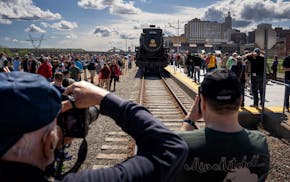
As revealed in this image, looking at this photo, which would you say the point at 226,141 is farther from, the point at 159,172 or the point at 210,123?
the point at 159,172

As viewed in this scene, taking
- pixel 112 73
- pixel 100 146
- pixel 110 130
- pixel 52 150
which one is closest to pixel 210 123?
pixel 52 150

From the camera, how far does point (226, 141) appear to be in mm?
2109

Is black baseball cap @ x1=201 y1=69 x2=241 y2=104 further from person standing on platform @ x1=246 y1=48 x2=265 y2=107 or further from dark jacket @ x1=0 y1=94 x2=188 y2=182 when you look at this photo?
person standing on platform @ x1=246 y1=48 x2=265 y2=107

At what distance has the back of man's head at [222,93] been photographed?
2.14 meters

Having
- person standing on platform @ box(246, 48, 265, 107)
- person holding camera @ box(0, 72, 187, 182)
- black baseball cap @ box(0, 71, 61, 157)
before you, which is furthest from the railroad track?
black baseball cap @ box(0, 71, 61, 157)

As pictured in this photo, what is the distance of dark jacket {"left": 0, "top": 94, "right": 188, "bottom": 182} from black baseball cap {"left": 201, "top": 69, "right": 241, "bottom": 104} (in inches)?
30.1

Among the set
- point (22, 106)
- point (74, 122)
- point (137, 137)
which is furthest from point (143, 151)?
point (22, 106)

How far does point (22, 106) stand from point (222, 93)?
50.6 inches

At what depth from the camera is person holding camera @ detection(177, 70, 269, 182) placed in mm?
2109

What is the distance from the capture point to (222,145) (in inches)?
82.8

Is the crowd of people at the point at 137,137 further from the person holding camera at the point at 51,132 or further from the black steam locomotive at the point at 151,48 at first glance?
the black steam locomotive at the point at 151,48

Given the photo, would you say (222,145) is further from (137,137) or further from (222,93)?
(137,137)

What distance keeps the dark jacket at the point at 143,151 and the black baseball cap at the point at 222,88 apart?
0.76 metres

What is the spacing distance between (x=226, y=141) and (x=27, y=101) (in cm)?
128
